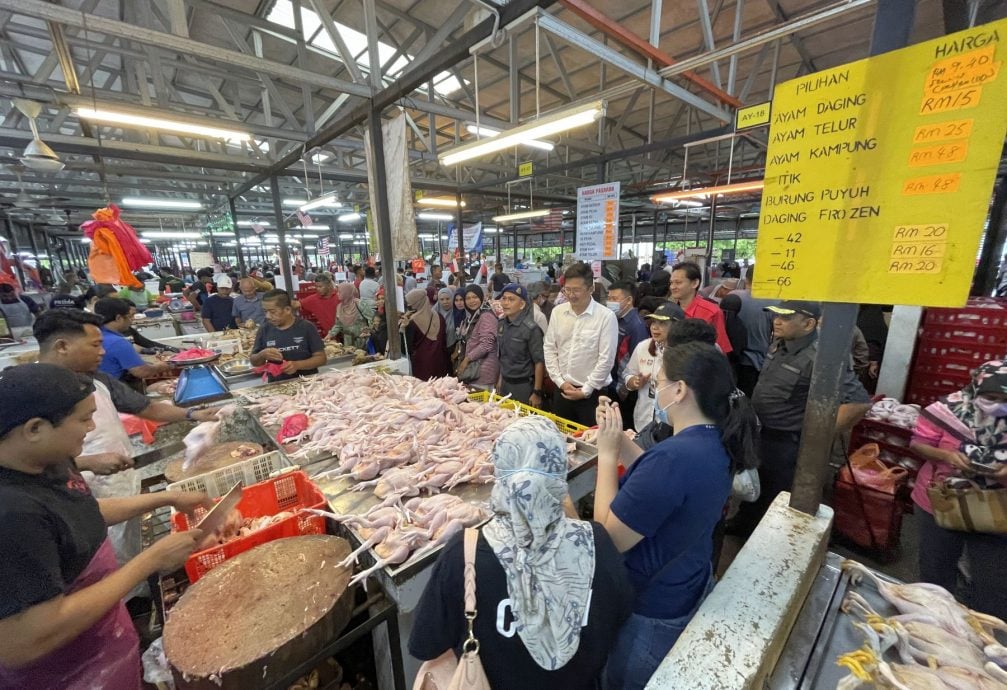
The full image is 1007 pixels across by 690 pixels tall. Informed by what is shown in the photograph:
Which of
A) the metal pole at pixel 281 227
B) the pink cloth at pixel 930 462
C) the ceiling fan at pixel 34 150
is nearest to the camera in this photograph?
the pink cloth at pixel 930 462

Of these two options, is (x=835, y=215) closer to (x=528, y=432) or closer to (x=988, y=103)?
(x=988, y=103)

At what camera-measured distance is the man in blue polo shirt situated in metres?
3.23

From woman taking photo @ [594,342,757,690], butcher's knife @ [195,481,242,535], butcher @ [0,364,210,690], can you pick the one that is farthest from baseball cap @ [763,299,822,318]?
butcher @ [0,364,210,690]

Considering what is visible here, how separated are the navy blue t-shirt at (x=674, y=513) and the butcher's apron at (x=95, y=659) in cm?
208

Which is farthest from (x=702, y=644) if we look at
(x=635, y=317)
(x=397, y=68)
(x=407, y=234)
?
(x=397, y=68)

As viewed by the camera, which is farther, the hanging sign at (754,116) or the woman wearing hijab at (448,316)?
the woman wearing hijab at (448,316)

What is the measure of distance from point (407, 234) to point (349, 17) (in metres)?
4.25

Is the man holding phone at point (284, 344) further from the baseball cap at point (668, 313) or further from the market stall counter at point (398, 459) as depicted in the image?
the baseball cap at point (668, 313)

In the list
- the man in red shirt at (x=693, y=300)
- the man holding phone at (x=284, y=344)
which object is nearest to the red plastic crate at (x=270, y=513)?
the man holding phone at (x=284, y=344)

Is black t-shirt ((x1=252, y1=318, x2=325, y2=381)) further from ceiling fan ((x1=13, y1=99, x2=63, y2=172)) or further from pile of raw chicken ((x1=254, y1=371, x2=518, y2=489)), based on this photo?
ceiling fan ((x1=13, y1=99, x2=63, y2=172))

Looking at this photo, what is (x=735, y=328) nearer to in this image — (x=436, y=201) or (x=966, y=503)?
(x=966, y=503)

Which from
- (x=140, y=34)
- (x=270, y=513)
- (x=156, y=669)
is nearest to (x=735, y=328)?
(x=270, y=513)

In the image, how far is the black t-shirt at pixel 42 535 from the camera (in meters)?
1.18

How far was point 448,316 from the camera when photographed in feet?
21.7
